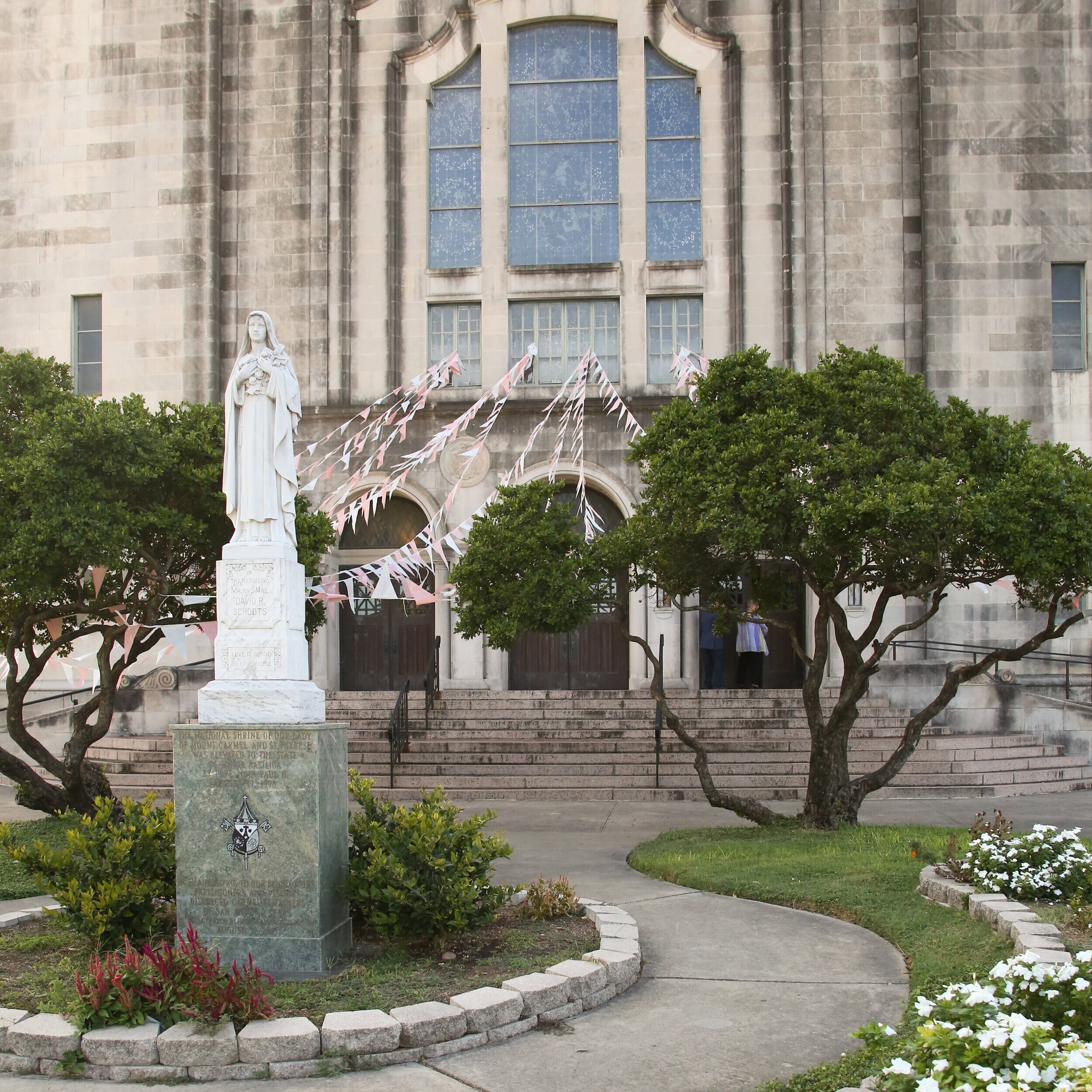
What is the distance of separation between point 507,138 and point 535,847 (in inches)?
672

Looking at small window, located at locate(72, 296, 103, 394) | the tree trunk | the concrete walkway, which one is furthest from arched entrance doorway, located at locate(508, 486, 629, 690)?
the concrete walkway

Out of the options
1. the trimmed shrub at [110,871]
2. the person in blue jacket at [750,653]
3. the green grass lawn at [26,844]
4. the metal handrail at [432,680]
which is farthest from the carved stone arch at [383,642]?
the trimmed shrub at [110,871]

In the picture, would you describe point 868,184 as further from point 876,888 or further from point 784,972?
point 784,972

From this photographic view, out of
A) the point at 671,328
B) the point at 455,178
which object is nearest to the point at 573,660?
the point at 671,328

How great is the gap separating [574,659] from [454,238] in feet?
30.8

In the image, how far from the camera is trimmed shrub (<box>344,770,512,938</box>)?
8.19 meters

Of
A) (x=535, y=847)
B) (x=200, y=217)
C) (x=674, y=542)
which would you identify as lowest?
(x=535, y=847)

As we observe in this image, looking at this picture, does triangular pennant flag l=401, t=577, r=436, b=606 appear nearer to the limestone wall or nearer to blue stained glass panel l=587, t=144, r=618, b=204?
the limestone wall

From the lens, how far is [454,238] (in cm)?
2638

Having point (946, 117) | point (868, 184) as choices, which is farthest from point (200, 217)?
point (946, 117)

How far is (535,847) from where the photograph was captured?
14188 mm

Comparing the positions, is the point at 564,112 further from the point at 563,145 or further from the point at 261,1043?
the point at 261,1043

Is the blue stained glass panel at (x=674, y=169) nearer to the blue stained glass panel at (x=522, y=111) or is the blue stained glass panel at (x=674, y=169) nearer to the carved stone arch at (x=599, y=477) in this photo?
the blue stained glass panel at (x=522, y=111)

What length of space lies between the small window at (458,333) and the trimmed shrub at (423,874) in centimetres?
1819
